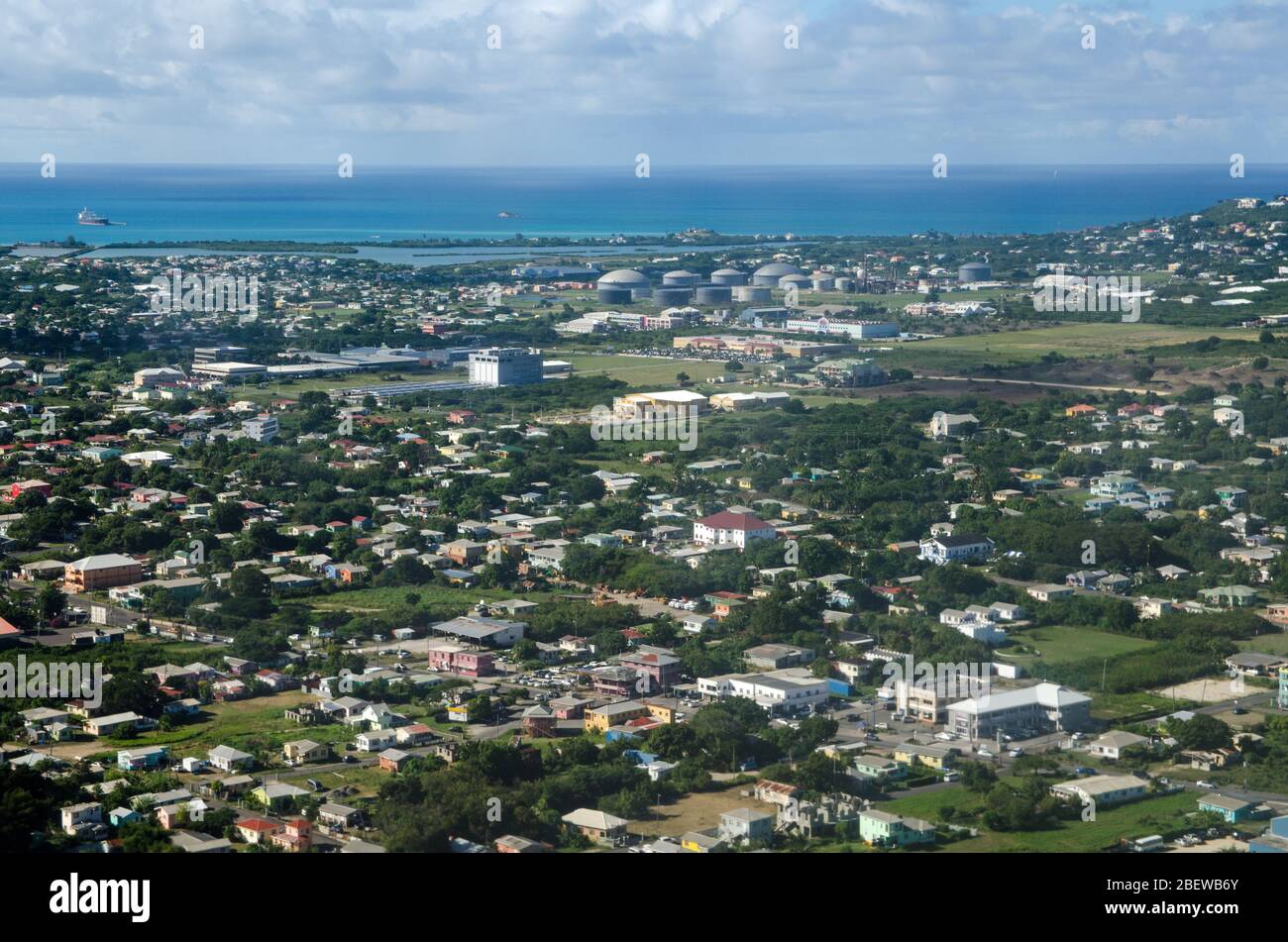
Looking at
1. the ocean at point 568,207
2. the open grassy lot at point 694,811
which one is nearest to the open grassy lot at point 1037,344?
the open grassy lot at point 694,811

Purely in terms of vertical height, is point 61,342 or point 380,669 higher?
point 61,342

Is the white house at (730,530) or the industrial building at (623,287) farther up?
the industrial building at (623,287)

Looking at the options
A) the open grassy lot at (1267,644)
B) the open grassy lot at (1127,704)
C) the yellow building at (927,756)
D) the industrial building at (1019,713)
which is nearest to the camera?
the yellow building at (927,756)

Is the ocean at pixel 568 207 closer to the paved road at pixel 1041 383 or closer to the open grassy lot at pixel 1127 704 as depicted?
the paved road at pixel 1041 383

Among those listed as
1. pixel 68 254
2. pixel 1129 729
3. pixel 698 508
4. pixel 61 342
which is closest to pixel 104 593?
pixel 698 508

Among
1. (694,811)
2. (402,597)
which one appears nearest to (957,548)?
(402,597)

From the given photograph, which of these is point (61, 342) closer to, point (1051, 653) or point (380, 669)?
point (380, 669)
